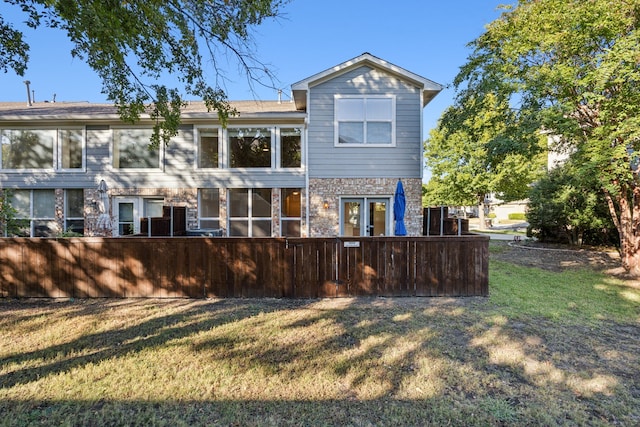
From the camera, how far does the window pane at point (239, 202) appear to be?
412 inches

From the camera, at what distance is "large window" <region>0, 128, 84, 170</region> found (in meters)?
10.4

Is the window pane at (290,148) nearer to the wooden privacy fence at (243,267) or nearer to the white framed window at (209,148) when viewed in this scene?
the white framed window at (209,148)

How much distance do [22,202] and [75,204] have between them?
1.72 metres

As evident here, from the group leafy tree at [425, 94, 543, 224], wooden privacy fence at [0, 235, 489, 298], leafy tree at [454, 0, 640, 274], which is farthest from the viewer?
leafy tree at [425, 94, 543, 224]

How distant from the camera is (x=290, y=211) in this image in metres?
10.5

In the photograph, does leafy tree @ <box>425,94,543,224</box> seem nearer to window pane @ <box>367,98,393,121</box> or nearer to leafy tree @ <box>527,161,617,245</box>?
leafy tree @ <box>527,161,617,245</box>

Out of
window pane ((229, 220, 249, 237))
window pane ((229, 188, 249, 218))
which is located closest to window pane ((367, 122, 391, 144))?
window pane ((229, 188, 249, 218))

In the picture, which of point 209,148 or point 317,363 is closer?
point 317,363

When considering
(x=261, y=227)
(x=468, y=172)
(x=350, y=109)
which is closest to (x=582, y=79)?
(x=350, y=109)

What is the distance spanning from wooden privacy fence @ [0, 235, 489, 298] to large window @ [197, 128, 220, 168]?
15.9 feet

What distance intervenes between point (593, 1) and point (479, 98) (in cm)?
309

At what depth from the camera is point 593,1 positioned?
740 cm

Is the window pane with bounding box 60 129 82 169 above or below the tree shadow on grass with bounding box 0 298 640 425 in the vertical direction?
above

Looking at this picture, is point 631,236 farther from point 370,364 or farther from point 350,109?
point 370,364
